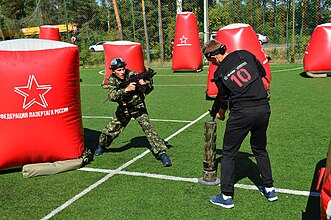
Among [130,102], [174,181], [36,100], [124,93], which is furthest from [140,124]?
[36,100]

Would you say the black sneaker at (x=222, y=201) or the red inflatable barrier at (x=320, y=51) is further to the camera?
the red inflatable barrier at (x=320, y=51)

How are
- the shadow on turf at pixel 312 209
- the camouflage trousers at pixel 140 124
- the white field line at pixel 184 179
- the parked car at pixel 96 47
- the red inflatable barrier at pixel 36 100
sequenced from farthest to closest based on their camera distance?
the parked car at pixel 96 47
the camouflage trousers at pixel 140 124
the red inflatable barrier at pixel 36 100
the white field line at pixel 184 179
the shadow on turf at pixel 312 209

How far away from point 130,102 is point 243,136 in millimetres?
2262

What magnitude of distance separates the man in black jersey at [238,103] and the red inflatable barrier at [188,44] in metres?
13.7

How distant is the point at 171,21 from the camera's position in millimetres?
25859

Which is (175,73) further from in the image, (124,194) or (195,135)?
(124,194)

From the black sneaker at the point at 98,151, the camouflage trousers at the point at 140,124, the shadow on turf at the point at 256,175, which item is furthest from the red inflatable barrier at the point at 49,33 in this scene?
the shadow on turf at the point at 256,175

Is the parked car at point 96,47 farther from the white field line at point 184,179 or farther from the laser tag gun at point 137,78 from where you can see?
the white field line at point 184,179

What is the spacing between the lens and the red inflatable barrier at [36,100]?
530cm

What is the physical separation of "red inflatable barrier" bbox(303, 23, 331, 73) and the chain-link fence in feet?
24.5

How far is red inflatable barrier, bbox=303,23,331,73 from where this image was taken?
1339cm

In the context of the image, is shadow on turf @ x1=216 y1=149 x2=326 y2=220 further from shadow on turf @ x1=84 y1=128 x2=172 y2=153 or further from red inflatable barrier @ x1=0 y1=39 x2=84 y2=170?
red inflatable barrier @ x1=0 y1=39 x2=84 y2=170

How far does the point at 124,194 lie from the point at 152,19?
21623 millimetres

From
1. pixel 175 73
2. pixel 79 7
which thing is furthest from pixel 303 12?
pixel 79 7
